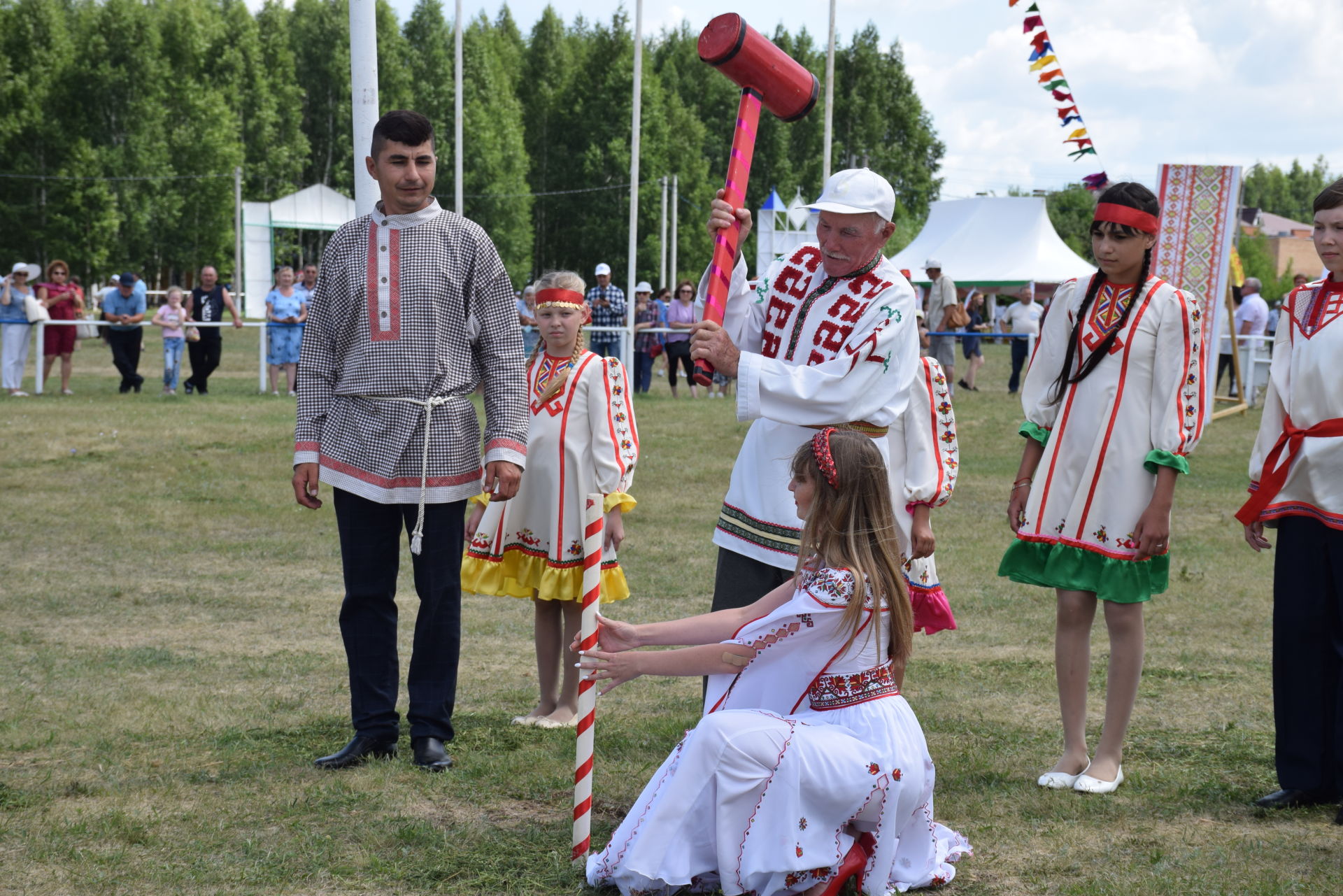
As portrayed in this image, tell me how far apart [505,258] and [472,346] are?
179 feet

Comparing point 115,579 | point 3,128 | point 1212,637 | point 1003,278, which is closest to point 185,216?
point 3,128

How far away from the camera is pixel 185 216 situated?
53.6 metres

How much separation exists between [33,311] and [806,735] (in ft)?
57.5

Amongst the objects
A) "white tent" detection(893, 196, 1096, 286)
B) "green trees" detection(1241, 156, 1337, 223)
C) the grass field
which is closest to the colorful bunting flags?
the grass field

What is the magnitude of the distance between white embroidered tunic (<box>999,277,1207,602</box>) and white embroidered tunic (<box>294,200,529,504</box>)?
185 centimetres

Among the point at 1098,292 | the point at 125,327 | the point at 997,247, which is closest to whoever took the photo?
the point at 1098,292

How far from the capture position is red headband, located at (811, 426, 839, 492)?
3643 mm

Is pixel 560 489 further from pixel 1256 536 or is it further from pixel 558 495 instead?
pixel 1256 536

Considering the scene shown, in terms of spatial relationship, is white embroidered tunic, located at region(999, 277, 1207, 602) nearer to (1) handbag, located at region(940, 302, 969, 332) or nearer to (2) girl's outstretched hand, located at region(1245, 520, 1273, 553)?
(2) girl's outstretched hand, located at region(1245, 520, 1273, 553)

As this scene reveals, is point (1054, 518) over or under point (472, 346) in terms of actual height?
under

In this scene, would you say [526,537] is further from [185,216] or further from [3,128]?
[185,216]

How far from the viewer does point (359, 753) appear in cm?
477

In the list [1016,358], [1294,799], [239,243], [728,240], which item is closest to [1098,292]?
[728,240]

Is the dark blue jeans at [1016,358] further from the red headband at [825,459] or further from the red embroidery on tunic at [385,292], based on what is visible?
the red headband at [825,459]
